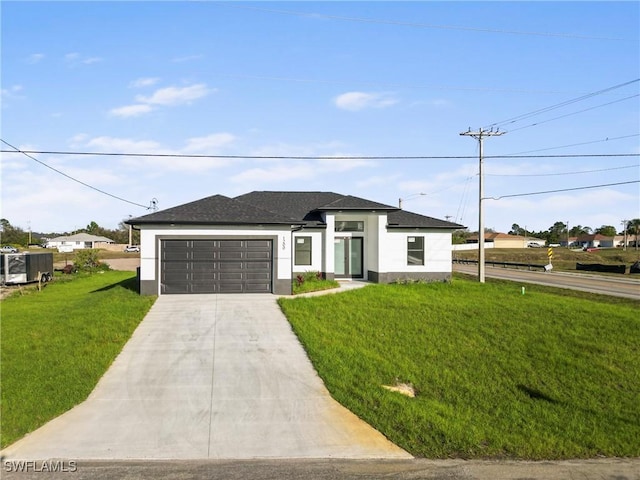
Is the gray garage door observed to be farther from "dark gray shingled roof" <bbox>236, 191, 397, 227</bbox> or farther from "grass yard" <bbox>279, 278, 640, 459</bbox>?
"dark gray shingled roof" <bbox>236, 191, 397, 227</bbox>

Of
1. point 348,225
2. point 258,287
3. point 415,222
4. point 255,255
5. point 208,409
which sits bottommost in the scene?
point 208,409

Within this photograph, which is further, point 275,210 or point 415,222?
point 275,210

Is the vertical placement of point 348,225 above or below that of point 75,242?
above

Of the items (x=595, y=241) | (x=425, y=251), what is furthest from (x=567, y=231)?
(x=425, y=251)

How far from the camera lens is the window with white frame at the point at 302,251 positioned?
2453 centimetres

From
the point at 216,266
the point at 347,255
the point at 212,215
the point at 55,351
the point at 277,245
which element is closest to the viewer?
the point at 55,351

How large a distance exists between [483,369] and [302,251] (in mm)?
13584

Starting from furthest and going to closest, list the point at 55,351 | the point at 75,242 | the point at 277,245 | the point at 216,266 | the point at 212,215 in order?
the point at 75,242 < the point at 212,215 < the point at 277,245 < the point at 216,266 < the point at 55,351

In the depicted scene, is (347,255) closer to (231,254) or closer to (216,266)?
(231,254)

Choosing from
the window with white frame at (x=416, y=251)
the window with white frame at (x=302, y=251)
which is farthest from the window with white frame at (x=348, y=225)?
the window with white frame at (x=416, y=251)

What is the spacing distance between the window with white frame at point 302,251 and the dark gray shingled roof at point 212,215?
3.68 m

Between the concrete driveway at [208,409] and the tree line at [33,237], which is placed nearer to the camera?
the concrete driveway at [208,409]

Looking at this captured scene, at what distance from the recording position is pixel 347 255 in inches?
1021

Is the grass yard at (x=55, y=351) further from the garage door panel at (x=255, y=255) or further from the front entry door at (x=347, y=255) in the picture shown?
the front entry door at (x=347, y=255)
